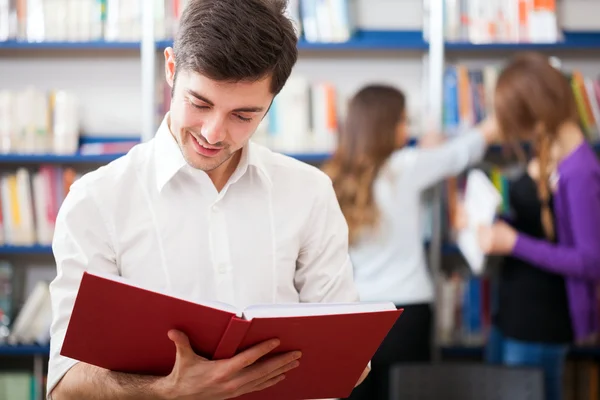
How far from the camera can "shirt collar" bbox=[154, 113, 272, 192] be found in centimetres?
130

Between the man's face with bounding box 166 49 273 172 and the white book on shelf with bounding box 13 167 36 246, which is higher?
the man's face with bounding box 166 49 273 172

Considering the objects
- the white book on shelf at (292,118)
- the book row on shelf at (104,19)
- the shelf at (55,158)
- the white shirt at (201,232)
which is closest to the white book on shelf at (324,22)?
the book row on shelf at (104,19)

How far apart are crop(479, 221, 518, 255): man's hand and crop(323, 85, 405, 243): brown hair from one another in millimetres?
373

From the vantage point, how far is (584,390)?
3.08 metres

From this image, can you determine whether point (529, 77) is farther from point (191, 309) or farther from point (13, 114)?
point (13, 114)

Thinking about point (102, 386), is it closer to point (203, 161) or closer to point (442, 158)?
point (203, 161)

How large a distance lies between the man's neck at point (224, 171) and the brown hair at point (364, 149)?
112 centimetres

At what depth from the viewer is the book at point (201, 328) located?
106cm

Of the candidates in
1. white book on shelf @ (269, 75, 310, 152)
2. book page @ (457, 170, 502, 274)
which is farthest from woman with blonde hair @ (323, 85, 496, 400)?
white book on shelf @ (269, 75, 310, 152)

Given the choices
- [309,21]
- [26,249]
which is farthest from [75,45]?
[309,21]

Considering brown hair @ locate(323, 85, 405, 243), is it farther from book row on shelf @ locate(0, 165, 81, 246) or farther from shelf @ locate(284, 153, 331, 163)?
book row on shelf @ locate(0, 165, 81, 246)

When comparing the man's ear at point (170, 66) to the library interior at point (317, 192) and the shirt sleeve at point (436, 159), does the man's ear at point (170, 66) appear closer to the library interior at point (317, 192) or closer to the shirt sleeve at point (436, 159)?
the library interior at point (317, 192)

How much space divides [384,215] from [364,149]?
243 mm

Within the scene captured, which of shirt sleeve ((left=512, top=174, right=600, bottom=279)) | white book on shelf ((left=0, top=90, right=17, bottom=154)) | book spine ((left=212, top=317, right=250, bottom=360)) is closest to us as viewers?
book spine ((left=212, top=317, right=250, bottom=360))
